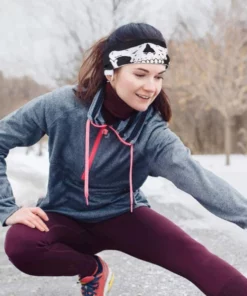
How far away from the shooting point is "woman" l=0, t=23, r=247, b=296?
6.68ft

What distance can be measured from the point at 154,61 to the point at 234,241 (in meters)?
2.71

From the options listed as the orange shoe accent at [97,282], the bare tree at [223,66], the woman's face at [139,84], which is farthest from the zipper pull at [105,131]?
the bare tree at [223,66]

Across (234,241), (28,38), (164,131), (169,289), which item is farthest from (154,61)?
(28,38)

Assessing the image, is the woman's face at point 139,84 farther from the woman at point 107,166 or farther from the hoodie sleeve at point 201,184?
the hoodie sleeve at point 201,184

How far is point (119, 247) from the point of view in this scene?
2.30 m

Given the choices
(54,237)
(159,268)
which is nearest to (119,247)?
(54,237)

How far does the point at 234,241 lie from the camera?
4.36 m

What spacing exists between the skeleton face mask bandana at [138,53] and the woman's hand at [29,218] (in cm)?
68

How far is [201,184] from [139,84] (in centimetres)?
47

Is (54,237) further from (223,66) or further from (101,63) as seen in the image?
(223,66)

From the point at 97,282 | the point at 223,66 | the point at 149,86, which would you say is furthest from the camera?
the point at 223,66

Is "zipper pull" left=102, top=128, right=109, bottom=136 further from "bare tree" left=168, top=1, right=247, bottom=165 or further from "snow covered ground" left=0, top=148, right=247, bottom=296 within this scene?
"bare tree" left=168, top=1, right=247, bottom=165

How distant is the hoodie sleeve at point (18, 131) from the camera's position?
7.13 feet

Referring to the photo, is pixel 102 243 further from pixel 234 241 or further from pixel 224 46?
pixel 224 46
